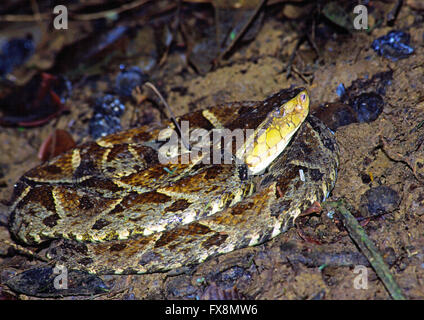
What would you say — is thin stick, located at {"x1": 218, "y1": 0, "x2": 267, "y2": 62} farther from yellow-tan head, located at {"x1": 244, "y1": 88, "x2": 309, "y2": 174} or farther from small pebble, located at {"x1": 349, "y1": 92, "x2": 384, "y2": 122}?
small pebble, located at {"x1": 349, "y1": 92, "x2": 384, "y2": 122}

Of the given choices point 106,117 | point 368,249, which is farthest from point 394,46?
point 106,117

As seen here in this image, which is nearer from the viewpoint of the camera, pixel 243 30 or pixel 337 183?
pixel 337 183

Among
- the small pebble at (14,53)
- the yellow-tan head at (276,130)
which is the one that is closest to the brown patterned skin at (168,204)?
the yellow-tan head at (276,130)

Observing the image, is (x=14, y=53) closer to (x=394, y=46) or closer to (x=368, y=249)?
(x=394, y=46)

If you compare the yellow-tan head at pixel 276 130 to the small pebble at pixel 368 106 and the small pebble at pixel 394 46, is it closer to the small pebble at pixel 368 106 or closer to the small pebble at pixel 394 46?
the small pebble at pixel 368 106
